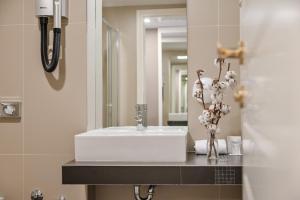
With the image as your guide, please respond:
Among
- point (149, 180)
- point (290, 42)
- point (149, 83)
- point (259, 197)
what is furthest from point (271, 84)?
point (149, 83)

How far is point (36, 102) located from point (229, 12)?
4.24 ft

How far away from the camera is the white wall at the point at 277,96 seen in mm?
484

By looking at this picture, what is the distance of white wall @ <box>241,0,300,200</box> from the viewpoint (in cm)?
48

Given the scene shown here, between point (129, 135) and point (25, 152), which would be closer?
point (129, 135)

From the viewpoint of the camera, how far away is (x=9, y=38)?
88.6 inches

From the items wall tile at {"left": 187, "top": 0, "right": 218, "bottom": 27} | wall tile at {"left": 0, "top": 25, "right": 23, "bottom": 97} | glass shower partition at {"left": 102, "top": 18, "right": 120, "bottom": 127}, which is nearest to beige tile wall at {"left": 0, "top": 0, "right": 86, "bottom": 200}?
wall tile at {"left": 0, "top": 25, "right": 23, "bottom": 97}

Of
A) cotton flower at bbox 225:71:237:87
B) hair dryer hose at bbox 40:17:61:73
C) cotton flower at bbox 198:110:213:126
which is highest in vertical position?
hair dryer hose at bbox 40:17:61:73

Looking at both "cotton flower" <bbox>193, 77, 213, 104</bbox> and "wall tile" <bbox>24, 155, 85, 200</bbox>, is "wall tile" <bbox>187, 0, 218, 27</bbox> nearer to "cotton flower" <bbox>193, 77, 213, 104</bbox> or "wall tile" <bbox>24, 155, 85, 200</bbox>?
"cotton flower" <bbox>193, 77, 213, 104</bbox>

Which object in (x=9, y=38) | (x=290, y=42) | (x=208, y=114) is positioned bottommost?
(x=208, y=114)

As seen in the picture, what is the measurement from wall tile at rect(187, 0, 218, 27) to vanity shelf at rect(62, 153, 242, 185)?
2.79 ft

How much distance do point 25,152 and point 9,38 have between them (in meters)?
0.72

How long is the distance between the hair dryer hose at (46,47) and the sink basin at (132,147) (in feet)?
1.74

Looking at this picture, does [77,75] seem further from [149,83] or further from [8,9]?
[8,9]

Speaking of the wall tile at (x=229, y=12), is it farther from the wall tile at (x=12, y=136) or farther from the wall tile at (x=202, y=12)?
the wall tile at (x=12, y=136)
